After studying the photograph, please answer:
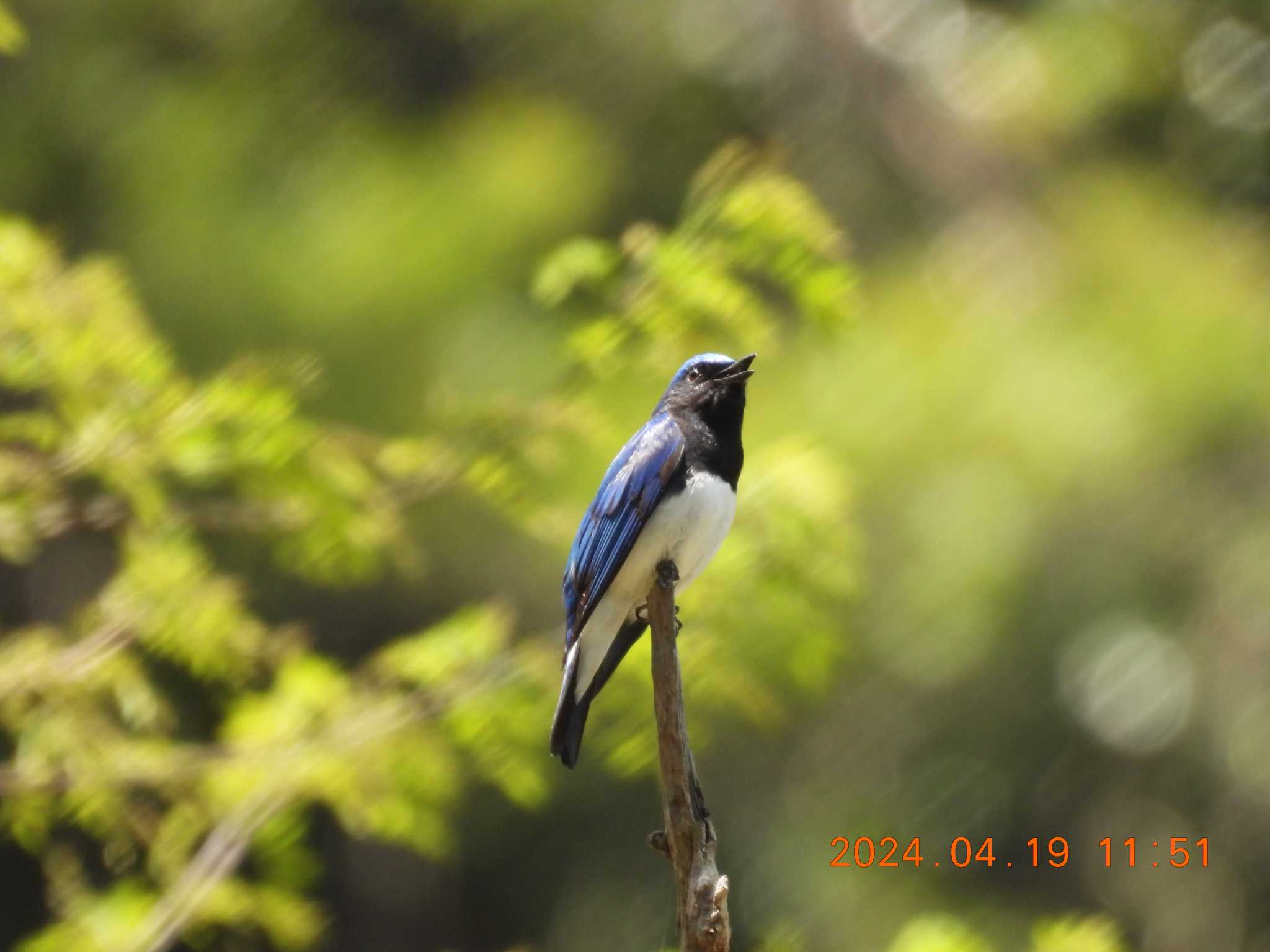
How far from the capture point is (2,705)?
281 centimetres

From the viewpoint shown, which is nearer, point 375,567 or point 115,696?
point 115,696

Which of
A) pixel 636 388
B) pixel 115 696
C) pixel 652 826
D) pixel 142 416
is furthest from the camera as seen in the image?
pixel 652 826

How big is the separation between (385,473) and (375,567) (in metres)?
0.27

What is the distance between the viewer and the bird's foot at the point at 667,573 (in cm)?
267

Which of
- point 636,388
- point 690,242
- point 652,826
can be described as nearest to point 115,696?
point 690,242

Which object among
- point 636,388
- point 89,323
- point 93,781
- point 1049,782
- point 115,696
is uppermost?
point 636,388

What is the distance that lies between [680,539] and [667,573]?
64 millimetres

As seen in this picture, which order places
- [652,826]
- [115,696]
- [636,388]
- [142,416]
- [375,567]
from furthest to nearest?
1. [652,826]
2. [636,388]
3. [375,567]
4. [115,696]
5. [142,416]

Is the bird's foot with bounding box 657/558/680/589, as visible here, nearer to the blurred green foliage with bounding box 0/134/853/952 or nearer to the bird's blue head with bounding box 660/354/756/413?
the bird's blue head with bounding box 660/354/756/413

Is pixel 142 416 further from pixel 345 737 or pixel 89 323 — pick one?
pixel 345 737

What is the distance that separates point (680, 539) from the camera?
271cm

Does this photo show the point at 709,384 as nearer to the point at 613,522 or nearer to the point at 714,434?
the point at 714,434
